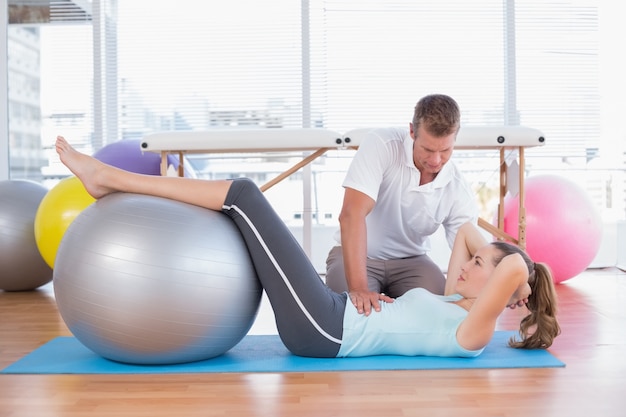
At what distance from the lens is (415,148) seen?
7.65 ft

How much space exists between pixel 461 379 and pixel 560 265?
2042 millimetres

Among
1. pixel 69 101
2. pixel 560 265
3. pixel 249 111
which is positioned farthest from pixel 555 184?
pixel 69 101

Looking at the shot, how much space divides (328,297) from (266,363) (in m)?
0.27

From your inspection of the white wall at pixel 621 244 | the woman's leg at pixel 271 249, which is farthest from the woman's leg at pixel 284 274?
the white wall at pixel 621 244

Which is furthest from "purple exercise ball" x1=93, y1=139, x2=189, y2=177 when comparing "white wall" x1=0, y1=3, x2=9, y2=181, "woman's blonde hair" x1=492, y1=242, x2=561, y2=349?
"woman's blonde hair" x1=492, y1=242, x2=561, y2=349

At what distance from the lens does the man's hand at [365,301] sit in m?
2.06

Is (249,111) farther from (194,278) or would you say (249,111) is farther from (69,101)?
(194,278)

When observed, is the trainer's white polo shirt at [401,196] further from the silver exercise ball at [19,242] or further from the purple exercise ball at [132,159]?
the silver exercise ball at [19,242]

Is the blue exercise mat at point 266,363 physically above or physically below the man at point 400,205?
below

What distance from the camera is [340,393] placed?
1.80 metres

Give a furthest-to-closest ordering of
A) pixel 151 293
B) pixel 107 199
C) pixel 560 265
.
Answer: pixel 560 265
pixel 107 199
pixel 151 293

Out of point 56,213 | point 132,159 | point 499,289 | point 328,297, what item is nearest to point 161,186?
point 328,297

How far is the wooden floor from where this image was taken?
168 cm

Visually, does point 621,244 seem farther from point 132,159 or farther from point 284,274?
point 284,274
